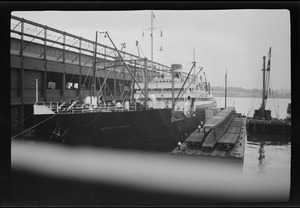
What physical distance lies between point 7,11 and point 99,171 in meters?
6.25

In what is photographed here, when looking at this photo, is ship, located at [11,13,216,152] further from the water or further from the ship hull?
the water

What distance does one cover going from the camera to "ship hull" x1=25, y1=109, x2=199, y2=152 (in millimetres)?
9797

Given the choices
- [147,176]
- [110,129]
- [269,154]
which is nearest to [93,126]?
[110,129]

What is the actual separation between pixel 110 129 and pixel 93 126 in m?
0.97

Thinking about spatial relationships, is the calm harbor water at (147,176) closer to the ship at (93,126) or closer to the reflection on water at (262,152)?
the ship at (93,126)

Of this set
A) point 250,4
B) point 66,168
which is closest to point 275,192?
point 250,4

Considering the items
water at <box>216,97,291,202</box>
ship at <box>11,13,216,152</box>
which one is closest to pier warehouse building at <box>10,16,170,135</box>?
ship at <box>11,13,216,152</box>

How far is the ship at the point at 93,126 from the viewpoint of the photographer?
9.63 meters

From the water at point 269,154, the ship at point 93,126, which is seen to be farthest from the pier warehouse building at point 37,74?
the water at point 269,154

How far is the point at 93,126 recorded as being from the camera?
10891 millimetres

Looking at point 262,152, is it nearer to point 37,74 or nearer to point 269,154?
point 269,154

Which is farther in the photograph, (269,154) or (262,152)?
(262,152)

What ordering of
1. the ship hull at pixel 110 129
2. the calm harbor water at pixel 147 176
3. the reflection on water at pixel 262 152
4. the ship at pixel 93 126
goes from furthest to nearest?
the reflection on water at pixel 262 152, the ship hull at pixel 110 129, the ship at pixel 93 126, the calm harbor water at pixel 147 176

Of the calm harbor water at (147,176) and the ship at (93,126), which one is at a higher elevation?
the ship at (93,126)
